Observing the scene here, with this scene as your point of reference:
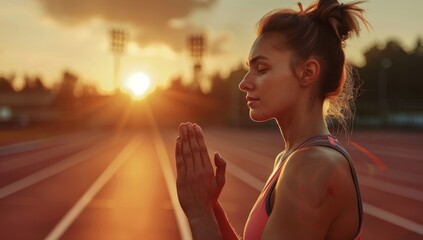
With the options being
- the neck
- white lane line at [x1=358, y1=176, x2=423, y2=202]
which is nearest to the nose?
the neck

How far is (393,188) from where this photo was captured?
1375 centimetres

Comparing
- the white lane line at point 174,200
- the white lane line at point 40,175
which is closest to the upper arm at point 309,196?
the white lane line at point 174,200

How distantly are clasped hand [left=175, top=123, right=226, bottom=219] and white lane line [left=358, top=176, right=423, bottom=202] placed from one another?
11403 mm

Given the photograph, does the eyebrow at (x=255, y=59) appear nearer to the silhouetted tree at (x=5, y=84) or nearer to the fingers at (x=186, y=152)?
the fingers at (x=186, y=152)

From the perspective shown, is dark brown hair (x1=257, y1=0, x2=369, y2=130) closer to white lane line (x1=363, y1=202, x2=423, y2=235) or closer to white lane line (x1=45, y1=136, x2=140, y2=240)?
white lane line (x1=45, y1=136, x2=140, y2=240)

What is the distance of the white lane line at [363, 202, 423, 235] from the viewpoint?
867cm

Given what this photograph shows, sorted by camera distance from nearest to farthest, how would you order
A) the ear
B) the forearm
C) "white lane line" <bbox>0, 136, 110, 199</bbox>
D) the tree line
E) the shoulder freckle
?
the shoulder freckle, the ear, the forearm, "white lane line" <bbox>0, 136, 110, 199</bbox>, the tree line

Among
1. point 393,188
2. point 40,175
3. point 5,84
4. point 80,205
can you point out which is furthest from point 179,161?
point 5,84

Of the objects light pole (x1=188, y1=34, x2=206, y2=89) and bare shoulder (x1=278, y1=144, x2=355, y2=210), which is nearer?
bare shoulder (x1=278, y1=144, x2=355, y2=210)

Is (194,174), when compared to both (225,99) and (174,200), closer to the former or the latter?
(174,200)

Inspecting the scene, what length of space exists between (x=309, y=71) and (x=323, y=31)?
0.15 metres

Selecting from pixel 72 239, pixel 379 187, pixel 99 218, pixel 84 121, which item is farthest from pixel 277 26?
pixel 84 121

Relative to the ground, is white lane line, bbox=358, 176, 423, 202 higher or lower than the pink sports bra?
lower

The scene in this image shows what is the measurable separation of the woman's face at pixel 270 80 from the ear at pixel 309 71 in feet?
0.07
